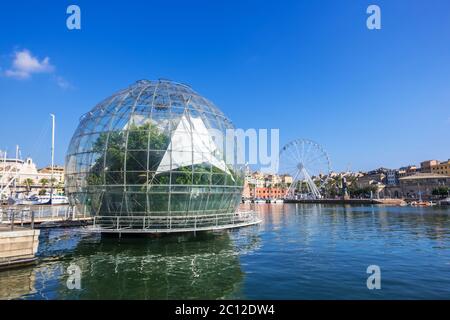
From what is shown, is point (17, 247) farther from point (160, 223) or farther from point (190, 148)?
point (190, 148)

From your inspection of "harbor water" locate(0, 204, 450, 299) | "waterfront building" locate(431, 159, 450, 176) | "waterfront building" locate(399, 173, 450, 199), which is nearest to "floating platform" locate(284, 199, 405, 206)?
"waterfront building" locate(399, 173, 450, 199)

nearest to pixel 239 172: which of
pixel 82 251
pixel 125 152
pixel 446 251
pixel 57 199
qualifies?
pixel 125 152

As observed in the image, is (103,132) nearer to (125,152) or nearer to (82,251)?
(125,152)

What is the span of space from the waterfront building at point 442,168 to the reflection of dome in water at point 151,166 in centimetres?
19177

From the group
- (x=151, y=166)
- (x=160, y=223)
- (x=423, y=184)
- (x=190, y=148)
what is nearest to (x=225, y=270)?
(x=160, y=223)

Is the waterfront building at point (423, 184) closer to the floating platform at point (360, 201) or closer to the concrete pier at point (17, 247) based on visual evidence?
the floating platform at point (360, 201)

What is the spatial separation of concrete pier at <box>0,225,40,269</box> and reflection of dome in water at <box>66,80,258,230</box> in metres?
6.77

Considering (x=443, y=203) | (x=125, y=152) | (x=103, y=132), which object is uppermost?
(x=103, y=132)

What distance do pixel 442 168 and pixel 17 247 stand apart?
692 feet

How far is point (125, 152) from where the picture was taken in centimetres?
2655

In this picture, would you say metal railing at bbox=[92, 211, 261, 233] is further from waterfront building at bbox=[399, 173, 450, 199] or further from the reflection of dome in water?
waterfront building at bbox=[399, 173, 450, 199]

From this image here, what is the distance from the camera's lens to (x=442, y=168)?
184m

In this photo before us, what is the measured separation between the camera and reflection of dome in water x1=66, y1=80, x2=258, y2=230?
26375mm
